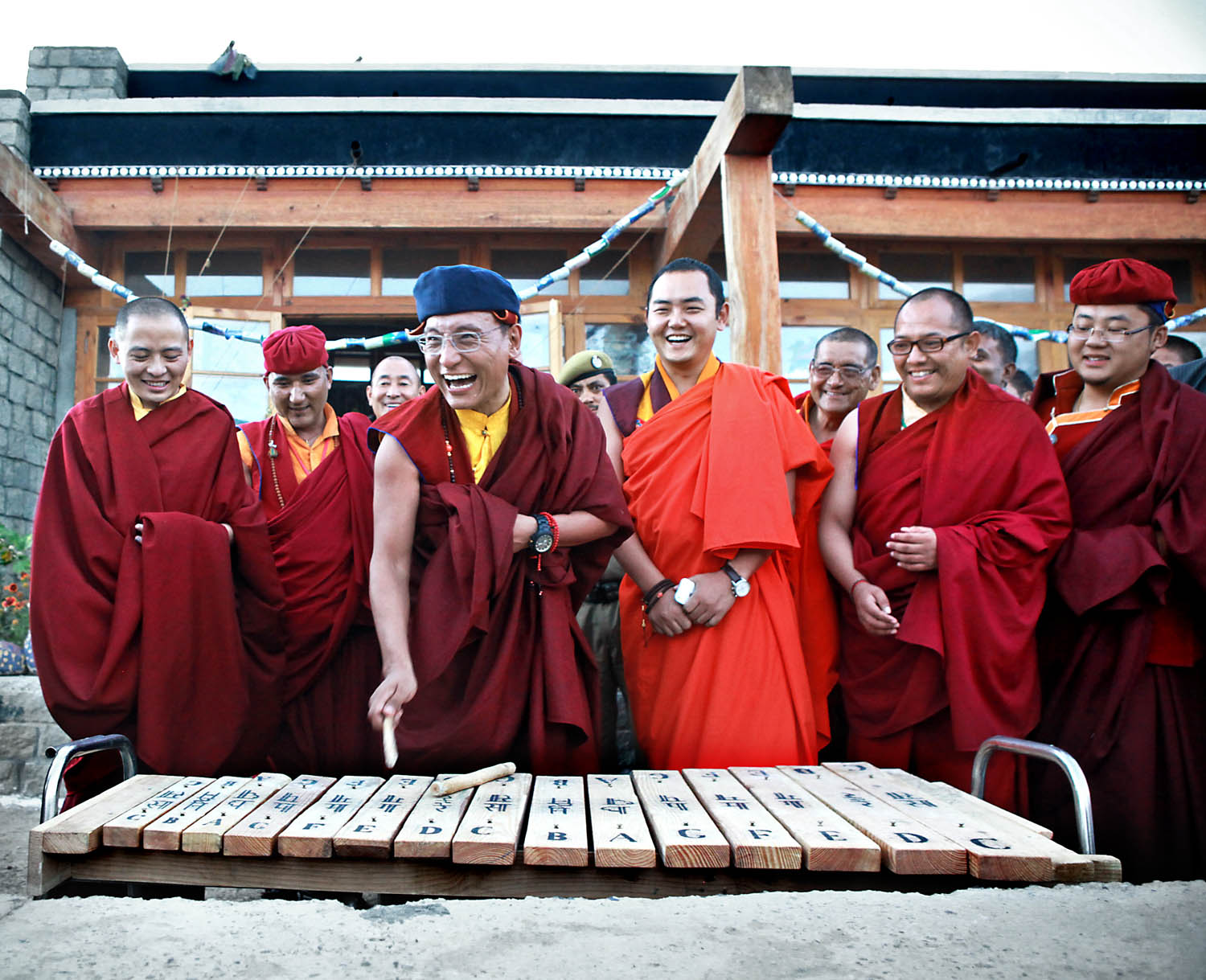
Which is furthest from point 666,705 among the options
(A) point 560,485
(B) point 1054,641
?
(B) point 1054,641

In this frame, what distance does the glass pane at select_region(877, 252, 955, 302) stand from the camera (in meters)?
6.36

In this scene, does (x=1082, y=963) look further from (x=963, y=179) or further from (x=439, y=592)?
(x=963, y=179)

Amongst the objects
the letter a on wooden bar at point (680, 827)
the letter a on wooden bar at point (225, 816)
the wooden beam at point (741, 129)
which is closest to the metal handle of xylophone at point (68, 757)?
the letter a on wooden bar at point (225, 816)

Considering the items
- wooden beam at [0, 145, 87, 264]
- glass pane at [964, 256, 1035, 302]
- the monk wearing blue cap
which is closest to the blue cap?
the monk wearing blue cap

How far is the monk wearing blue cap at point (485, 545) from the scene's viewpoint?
2.11 m

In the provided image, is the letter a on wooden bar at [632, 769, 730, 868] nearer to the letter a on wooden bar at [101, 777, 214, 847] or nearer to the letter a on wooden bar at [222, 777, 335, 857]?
the letter a on wooden bar at [222, 777, 335, 857]

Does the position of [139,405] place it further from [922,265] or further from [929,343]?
[922,265]

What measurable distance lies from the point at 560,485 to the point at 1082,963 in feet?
4.99

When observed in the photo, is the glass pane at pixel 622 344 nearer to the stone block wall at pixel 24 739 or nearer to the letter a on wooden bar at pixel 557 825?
the stone block wall at pixel 24 739

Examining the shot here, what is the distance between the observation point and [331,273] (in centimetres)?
610

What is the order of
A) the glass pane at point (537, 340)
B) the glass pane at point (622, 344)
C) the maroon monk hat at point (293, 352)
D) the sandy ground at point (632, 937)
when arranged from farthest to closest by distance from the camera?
1. the glass pane at point (622, 344)
2. the glass pane at point (537, 340)
3. the maroon monk hat at point (293, 352)
4. the sandy ground at point (632, 937)

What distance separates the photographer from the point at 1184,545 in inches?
90.2

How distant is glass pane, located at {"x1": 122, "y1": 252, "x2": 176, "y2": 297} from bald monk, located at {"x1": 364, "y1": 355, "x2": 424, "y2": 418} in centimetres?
332

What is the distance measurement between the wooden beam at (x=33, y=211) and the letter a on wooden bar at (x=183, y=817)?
4462mm
